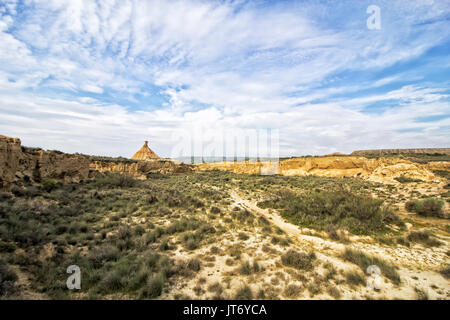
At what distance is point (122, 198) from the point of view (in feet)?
43.3

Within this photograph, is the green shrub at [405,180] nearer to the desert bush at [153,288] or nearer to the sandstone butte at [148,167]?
the sandstone butte at [148,167]

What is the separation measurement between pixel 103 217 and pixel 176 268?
6231mm

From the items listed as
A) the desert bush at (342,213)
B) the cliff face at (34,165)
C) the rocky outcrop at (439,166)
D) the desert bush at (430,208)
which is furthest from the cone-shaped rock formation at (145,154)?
the rocky outcrop at (439,166)

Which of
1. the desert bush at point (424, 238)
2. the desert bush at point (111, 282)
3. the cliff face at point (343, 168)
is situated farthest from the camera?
the cliff face at point (343, 168)

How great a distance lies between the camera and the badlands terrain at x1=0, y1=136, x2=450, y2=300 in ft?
14.0

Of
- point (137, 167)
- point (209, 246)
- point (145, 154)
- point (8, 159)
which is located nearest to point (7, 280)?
point (209, 246)

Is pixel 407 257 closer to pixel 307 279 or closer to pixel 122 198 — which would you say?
pixel 307 279

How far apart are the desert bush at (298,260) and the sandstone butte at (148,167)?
501 inches

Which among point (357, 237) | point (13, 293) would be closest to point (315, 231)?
point (357, 237)

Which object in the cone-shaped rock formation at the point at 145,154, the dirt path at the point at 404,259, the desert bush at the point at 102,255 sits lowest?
the dirt path at the point at 404,259

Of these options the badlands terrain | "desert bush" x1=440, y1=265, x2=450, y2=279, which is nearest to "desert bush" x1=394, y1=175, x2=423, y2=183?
the badlands terrain

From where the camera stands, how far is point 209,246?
22.0 feet

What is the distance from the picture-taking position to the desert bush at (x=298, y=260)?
518 centimetres

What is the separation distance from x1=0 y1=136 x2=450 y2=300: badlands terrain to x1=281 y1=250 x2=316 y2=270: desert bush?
1.0 inches
